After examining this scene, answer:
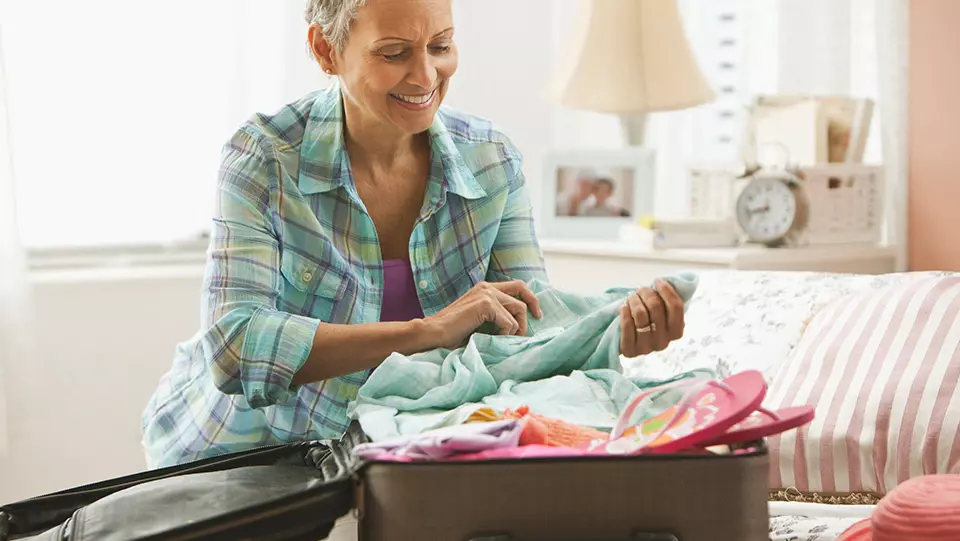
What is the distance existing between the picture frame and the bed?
38.5 inches

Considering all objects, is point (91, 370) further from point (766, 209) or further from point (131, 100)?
point (766, 209)

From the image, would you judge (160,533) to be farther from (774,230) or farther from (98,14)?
(98,14)

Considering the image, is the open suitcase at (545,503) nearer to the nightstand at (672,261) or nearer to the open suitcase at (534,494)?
the open suitcase at (534,494)

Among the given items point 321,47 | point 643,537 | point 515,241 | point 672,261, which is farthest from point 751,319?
point 643,537

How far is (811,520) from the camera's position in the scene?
1526mm

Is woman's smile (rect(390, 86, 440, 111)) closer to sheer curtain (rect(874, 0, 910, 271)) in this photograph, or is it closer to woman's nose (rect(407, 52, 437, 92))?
woman's nose (rect(407, 52, 437, 92))

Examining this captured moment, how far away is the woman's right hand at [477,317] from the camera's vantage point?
1.49 meters

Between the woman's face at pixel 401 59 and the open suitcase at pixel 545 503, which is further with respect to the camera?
the woman's face at pixel 401 59

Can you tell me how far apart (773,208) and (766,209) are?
0.02 metres

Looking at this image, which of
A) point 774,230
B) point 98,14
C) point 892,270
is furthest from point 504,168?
point 98,14

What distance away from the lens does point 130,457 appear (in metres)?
2.99

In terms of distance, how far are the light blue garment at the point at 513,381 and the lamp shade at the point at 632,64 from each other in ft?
5.02

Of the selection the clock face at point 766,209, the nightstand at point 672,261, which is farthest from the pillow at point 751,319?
the clock face at point 766,209

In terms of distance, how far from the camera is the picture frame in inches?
120
